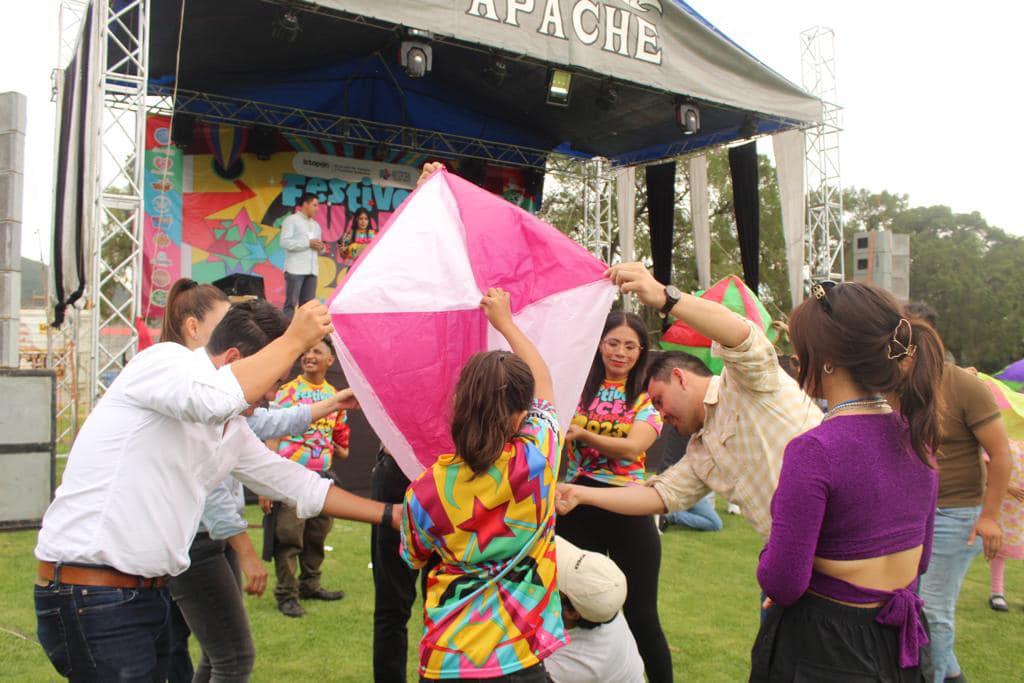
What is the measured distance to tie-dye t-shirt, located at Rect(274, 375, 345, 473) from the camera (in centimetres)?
488

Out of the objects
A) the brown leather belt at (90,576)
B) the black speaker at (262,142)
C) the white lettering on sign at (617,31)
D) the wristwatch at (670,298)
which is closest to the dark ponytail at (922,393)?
the wristwatch at (670,298)

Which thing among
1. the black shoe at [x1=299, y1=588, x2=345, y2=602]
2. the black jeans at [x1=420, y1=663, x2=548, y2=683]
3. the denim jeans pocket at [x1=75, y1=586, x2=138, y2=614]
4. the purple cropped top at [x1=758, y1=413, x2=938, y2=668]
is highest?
the purple cropped top at [x1=758, y1=413, x2=938, y2=668]

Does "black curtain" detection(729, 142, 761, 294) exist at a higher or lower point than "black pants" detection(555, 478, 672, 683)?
higher

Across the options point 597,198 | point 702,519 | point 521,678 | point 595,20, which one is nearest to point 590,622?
point 521,678

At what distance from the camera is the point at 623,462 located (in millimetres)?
3420

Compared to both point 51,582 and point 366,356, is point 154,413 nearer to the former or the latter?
point 51,582

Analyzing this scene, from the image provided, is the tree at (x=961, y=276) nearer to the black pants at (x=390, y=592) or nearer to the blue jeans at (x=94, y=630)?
the black pants at (x=390, y=592)

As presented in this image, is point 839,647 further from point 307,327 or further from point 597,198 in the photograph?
point 597,198

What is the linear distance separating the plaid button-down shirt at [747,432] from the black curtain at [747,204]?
416 inches

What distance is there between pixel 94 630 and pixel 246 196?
9.97 m

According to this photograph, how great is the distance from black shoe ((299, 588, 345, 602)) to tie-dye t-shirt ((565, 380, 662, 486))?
83.0 inches

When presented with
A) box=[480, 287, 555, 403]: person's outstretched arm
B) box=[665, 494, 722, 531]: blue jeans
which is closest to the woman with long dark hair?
box=[665, 494, 722, 531]: blue jeans

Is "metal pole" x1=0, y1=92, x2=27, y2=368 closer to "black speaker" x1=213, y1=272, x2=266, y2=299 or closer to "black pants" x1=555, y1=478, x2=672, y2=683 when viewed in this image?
"black speaker" x1=213, y1=272, x2=266, y2=299

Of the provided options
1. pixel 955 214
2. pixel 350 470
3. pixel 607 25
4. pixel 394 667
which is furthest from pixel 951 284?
pixel 394 667
